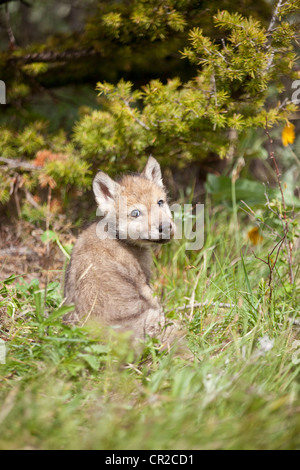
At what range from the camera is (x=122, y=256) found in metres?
3.33

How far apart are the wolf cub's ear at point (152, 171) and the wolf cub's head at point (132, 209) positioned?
0.03 metres

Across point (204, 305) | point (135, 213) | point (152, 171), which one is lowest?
point (204, 305)

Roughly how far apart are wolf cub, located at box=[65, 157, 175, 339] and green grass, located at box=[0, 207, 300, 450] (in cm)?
23

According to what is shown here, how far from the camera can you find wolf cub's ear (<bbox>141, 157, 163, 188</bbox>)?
365 cm

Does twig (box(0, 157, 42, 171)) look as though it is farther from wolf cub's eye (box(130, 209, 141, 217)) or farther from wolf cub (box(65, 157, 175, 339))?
wolf cub's eye (box(130, 209, 141, 217))

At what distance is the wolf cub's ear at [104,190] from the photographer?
3461mm

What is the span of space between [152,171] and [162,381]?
1.81 m

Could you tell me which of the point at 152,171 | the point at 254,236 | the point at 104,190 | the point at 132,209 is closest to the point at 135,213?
the point at 132,209

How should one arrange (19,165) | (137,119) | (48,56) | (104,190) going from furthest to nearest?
(48,56), (19,165), (137,119), (104,190)

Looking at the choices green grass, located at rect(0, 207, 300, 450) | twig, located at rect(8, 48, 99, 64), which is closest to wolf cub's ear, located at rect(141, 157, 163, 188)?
green grass, located at rect(0, 207, 300, 450)

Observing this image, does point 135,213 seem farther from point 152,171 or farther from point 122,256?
point 152,171
